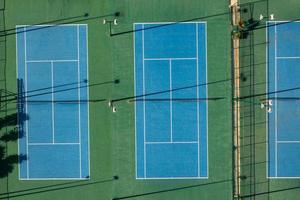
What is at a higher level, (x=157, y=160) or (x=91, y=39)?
(x=91, y=39)

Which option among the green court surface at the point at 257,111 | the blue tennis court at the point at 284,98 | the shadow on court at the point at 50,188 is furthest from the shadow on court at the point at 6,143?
the blue tennis court at the point at 284,98

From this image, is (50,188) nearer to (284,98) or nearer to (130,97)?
(130,97)

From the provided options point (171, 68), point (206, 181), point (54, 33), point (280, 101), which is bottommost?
point (206, 181)

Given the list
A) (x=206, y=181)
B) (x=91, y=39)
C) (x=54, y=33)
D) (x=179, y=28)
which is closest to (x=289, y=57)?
(x=179, y=28)

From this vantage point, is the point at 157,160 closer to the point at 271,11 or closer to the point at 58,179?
the point at 58,179

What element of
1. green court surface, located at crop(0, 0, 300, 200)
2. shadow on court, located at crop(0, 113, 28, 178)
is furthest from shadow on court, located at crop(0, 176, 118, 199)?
shadow on court, located at crop(0, 113, 28, 178)
